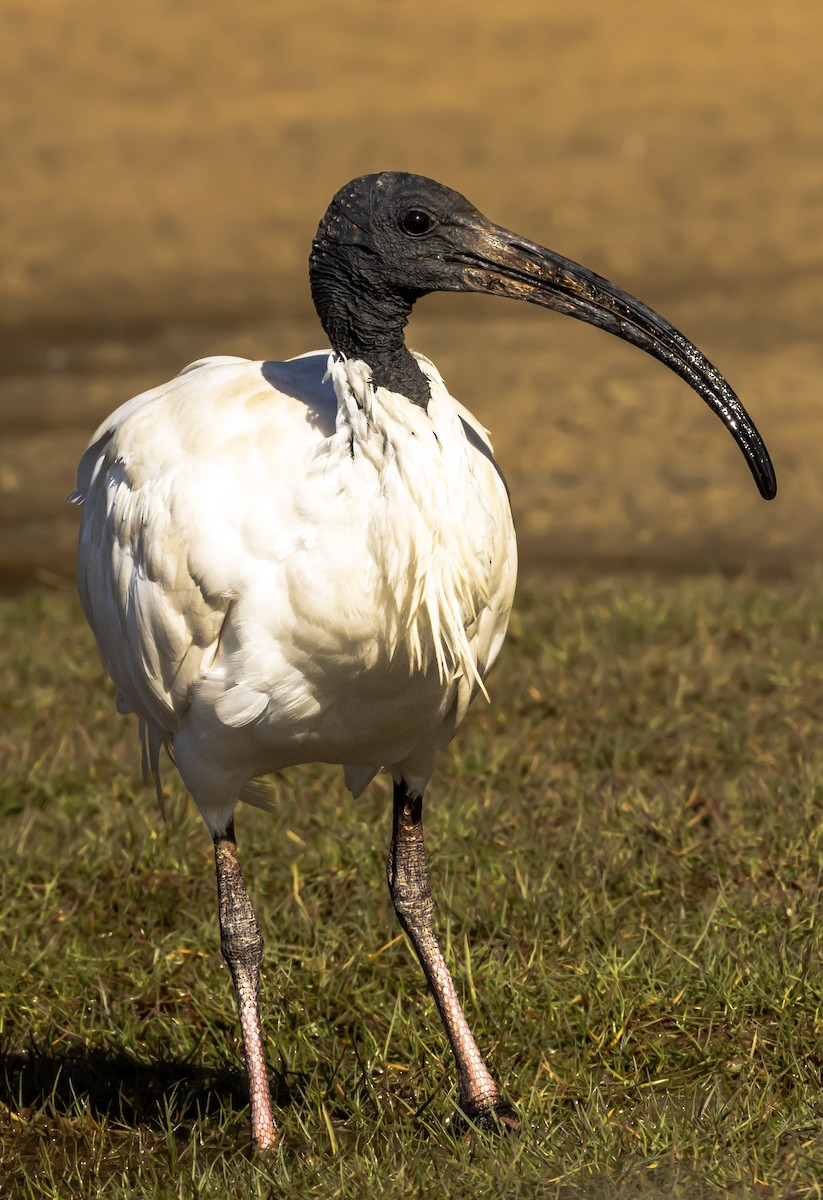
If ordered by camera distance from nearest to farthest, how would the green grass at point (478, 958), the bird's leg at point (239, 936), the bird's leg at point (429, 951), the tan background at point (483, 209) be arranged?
1. the green grass at point (478, 958)
2. the bird's leg at point (429, 951)
3. the bird's leg at point (239, 936)
4. the tan background at point (483, 209)

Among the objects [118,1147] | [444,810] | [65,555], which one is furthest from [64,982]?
[65,555]

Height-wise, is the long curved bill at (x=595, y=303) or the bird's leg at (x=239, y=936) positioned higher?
the long curved bill at (x=595, y=303)

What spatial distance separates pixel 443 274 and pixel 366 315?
19cm

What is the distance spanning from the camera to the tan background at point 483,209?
8.88 m

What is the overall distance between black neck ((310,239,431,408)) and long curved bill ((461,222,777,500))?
7.1 inches

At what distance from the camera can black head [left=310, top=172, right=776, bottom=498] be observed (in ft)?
12.8

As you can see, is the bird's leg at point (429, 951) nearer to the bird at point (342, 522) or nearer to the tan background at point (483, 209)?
the bird at point (342, 522)

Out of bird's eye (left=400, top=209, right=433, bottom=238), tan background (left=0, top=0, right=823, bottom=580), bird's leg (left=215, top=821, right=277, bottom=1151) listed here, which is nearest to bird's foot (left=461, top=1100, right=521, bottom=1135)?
bird's leg (left=215, top=821, right=277, bottom=1151)

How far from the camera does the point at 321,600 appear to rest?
379 centimetres

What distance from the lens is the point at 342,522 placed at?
3773mm

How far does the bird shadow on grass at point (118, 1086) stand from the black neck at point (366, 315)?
5.56 feet

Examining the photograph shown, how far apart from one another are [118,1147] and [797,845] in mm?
1936

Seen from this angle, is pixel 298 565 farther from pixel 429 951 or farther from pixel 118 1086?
pixel 118 1086

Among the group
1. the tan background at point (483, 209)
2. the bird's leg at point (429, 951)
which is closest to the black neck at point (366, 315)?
the bird's leg at point (429, 951)
